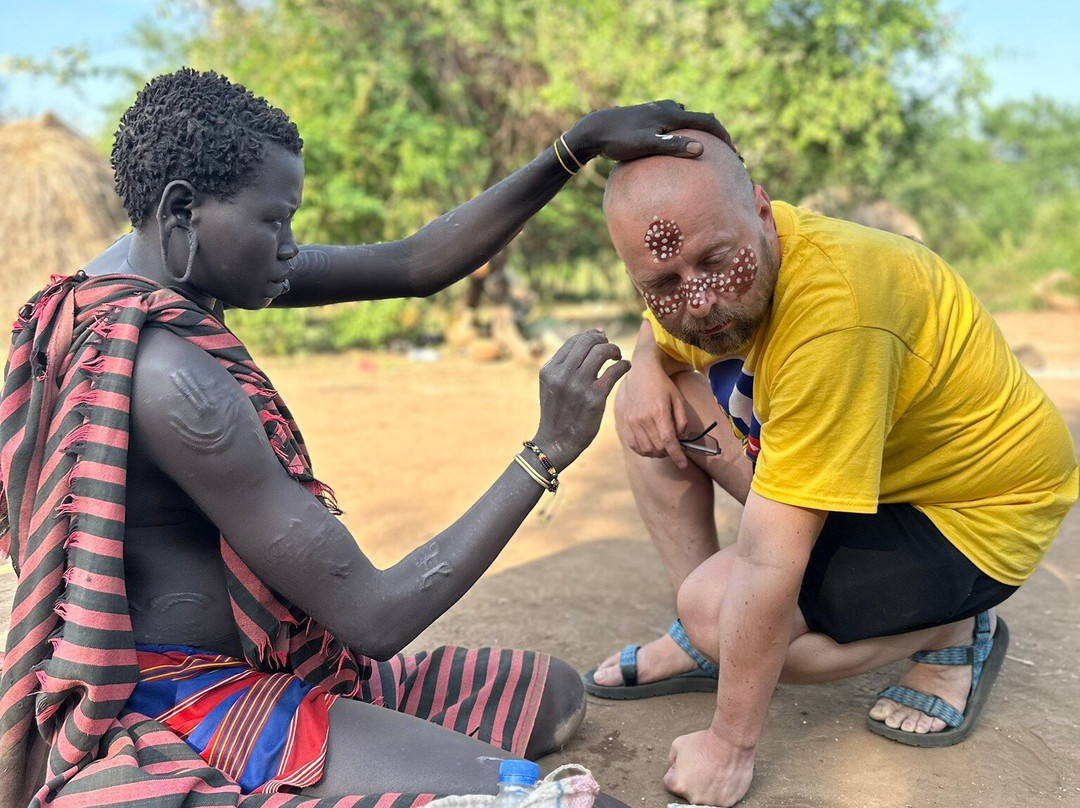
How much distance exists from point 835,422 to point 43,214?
11.4m

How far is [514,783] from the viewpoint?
1833 mm

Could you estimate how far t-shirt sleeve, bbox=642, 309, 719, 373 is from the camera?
2789mm

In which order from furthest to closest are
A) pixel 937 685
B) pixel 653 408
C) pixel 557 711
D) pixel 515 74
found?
pixel 515 74
pixel 653 408
pixel 937 685
pixel 557 711

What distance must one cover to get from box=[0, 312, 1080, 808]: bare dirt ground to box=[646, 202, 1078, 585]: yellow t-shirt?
496mm

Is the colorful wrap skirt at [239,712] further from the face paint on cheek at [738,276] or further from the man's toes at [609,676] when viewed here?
the face paint on cheek at [738,276]

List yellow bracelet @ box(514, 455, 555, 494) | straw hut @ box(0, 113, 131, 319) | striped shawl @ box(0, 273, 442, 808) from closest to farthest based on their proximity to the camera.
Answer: striped shawl @ box(0, 273, 442, 808)
yellow bracelet @ box(514, 455, 555, 494)
straw hut @ box(0, 113, 131, 319)

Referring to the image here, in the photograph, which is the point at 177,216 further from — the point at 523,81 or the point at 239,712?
the point at 523,81

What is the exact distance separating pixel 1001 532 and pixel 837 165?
367 inches

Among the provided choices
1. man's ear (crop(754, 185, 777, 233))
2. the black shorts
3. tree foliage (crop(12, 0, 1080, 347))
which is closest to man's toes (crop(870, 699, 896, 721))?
the black shorts

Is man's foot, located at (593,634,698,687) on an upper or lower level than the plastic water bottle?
lower

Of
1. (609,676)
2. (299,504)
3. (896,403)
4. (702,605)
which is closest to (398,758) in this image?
(299,504)

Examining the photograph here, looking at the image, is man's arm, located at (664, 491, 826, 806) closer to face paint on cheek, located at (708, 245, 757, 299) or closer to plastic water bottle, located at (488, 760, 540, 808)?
face paint on cheek, located at (708, 245, 757, 299)

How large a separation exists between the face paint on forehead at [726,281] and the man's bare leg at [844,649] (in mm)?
659

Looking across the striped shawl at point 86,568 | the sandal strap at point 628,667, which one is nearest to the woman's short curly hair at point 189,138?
the striped shawl at point 86,568
